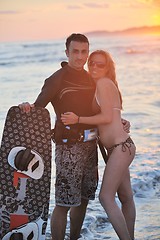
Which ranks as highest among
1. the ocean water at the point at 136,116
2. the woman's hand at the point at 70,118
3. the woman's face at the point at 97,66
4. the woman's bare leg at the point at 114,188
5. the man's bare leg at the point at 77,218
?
the woman's face at the point at 97,66

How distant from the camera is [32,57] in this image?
3067 centimetres

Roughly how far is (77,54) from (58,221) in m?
1.54

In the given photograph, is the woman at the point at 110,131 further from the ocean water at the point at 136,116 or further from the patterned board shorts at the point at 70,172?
the ocean water at the point at 136,116

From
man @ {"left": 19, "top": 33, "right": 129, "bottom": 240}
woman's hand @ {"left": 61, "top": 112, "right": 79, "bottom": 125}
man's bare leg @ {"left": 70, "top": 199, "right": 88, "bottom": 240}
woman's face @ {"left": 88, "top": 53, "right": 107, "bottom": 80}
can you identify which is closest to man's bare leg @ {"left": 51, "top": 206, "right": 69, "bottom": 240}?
man @ {"left": 19, "top": 33, "right": 129, "bottom": 240}

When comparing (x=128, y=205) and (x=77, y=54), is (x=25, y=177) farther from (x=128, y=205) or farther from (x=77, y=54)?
(x=77, y=54)

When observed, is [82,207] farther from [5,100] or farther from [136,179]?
[5,100]

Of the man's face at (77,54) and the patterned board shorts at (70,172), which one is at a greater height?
the man's face at (77,54)

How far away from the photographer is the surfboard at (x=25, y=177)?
470cm

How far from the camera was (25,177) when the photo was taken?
15.4 ft

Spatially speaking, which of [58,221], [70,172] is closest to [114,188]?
[70,172]

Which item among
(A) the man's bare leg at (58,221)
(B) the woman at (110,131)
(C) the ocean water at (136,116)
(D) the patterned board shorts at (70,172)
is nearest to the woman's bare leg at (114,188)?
(B) the woman at (110,131)

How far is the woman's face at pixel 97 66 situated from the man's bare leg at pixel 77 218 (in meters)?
1.22

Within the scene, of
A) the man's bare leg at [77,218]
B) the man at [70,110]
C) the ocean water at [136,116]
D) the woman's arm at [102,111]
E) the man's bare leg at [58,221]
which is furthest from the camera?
the ocean water at [136,116]

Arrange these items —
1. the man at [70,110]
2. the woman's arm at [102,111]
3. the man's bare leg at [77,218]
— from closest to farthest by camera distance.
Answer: the woman's arm at [102,111], the man at [70,110], the man's bare leg at [77,218]
